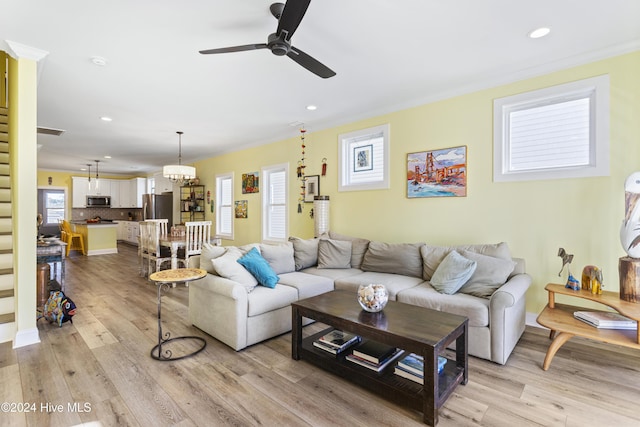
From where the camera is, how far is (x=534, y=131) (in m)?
3.22

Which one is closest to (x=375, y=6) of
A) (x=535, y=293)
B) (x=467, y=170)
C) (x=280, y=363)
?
(x=467, y=170)

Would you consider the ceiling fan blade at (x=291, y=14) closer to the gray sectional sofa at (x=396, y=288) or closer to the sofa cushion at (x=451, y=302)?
the gray sectional sofa at (x=396, y=288)

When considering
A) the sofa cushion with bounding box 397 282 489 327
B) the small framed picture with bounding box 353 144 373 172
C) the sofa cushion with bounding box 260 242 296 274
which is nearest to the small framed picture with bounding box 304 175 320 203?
the small framed picture with bounding box 353 144 373 172

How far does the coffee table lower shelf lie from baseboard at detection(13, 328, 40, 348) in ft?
8.38

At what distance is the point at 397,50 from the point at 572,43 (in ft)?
4.89

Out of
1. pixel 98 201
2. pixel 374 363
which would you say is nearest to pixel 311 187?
pixel 374 363

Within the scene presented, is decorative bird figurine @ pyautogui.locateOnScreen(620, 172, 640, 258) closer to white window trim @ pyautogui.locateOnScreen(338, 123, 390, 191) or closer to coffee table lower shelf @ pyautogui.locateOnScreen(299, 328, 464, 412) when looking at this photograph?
coffee table lower shelf @ pyautogui.locateOnScreen(299, 328, 464, 412)

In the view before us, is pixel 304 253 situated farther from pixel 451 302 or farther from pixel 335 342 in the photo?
pixel 451 302

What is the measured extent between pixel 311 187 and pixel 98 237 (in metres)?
6.40

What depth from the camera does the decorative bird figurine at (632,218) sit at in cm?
233

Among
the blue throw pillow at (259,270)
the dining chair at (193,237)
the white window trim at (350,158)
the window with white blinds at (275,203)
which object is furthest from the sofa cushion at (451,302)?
the dining chair at (193,237)

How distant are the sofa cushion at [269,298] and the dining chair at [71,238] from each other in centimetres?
757

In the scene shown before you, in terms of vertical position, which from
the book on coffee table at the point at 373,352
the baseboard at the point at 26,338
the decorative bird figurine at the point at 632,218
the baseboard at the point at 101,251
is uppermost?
the decorative bird figurine at the point at 632,218

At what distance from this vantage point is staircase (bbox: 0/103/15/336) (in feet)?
9.87
